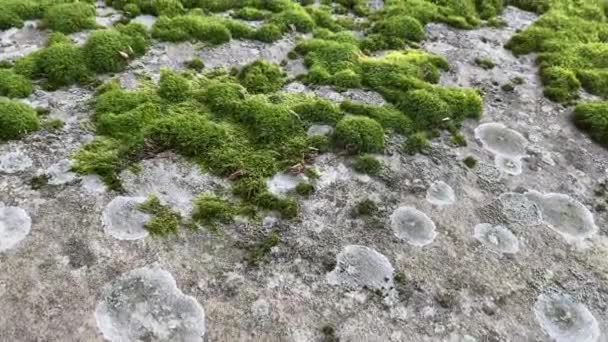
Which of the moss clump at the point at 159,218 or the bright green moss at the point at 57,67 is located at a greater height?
the bright green moss at the point at 57,67

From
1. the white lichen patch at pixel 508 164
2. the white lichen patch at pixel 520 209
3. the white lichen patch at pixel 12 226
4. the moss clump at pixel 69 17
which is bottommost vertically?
the white lichen patch at pixel 508 164

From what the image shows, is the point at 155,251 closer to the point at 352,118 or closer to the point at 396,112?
the point at 352,118

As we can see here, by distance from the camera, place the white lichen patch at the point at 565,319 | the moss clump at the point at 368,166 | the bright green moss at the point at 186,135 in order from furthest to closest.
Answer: the moss clump at the point at 368,166 < the bright green moss at the point at 186,135 < the white lichen patch at the point at 565,319

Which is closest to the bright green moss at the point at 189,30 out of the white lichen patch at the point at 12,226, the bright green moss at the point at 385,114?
the bright green moss at the point at 385,114

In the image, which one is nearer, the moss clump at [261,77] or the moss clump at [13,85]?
the moss clump at [13,85]

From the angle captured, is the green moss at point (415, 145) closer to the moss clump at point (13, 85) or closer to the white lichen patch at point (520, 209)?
the white lichen patch at point (520, 209)

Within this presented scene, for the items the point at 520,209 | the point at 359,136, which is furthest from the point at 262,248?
the point at 520,209
